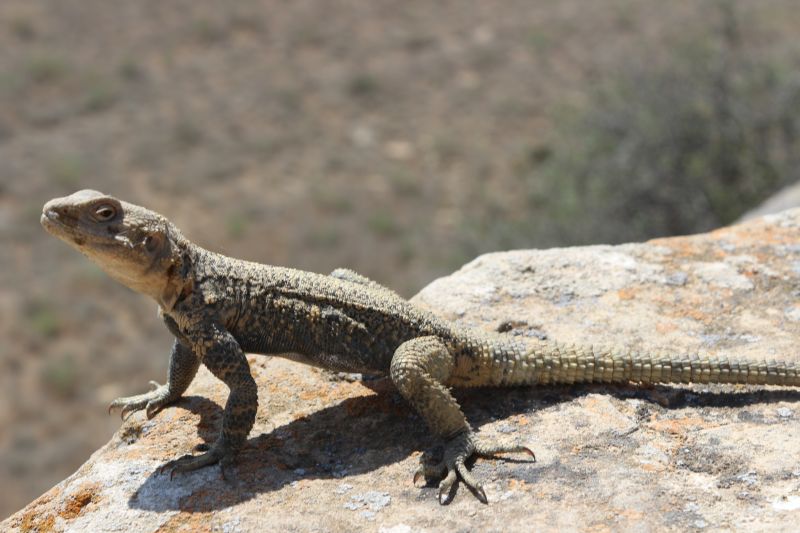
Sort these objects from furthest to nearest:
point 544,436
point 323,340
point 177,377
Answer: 1. point 177,377
2. point 323,340
3. point 544,436

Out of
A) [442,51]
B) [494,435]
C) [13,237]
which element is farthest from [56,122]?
[494,435]

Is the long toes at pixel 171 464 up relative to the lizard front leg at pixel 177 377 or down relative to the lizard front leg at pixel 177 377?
down

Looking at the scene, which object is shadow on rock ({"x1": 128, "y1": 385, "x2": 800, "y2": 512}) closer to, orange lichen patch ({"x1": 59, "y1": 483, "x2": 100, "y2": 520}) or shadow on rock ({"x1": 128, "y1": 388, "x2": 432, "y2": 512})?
shadow on rock ({"x1": 128, "y1": 388, "x2": 432, "y2": 512})

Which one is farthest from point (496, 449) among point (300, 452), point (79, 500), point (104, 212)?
point (104, 212)

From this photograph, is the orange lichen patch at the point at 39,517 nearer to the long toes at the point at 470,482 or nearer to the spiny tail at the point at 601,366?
the long toes at the point at 470,482

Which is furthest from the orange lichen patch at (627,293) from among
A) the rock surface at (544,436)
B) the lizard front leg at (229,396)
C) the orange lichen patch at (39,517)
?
the orange lichen patch at (39,517)

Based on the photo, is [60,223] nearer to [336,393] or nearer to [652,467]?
[336,393]

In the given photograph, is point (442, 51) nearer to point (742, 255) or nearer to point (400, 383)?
point (742, 255)

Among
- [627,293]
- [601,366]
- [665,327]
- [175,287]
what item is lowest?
[601,366]
